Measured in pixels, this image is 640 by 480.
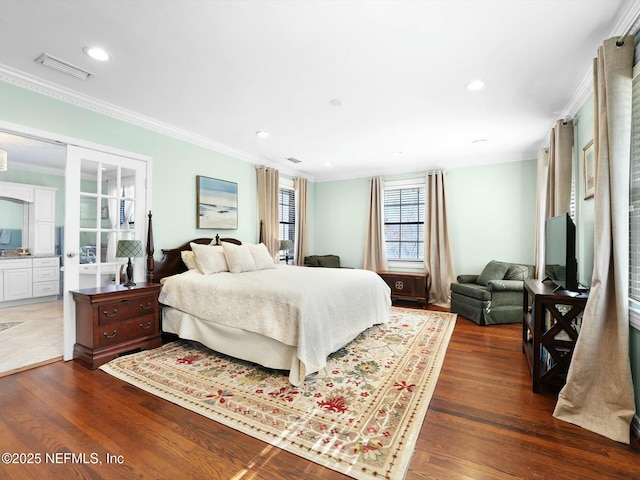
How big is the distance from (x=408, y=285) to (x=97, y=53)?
16.5 ft

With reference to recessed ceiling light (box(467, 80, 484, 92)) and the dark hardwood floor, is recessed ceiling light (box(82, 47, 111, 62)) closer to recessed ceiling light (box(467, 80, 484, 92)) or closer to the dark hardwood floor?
the dark hardwood floor

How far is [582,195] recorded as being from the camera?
299cm

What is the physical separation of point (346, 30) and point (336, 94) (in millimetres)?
930

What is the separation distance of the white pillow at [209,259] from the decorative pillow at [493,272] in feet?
12.7

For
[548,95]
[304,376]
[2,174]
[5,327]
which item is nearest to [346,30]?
[548,95]

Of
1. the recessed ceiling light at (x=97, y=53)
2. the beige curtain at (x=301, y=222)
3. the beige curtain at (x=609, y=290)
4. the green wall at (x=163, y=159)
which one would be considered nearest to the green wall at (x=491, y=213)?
the beige curtain at (x=301, y=222)

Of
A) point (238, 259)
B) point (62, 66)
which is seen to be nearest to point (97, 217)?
point (62, 66)

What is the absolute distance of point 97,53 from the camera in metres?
2.32

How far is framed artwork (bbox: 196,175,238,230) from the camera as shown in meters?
4.31

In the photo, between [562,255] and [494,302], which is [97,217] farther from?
[494,302]

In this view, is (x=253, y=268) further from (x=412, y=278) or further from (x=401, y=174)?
(x=401, y=174)

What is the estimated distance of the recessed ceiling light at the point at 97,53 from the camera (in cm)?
227

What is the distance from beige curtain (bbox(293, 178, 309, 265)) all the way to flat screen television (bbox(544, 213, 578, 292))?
4.14 m

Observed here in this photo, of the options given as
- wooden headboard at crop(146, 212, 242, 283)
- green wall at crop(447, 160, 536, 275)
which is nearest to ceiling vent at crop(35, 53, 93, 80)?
wooden headboard at crop(146, 212, 242, 283)
